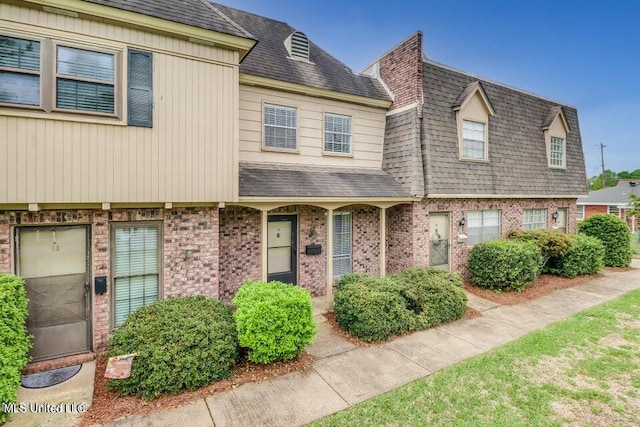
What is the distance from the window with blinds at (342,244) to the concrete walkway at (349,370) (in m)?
1.83

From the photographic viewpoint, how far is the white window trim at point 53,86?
4.70 m

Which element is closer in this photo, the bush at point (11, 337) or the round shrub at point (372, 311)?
the bush at point (11, 337)

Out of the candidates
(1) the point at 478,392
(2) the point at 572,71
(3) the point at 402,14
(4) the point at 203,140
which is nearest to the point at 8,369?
(4) the point at 203,140

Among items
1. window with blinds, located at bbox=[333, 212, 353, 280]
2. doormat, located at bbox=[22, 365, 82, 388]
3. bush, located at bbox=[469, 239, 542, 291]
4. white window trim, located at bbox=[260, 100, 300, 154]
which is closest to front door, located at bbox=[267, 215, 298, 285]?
window with blinds, located at bbox=[333, 212, 353, 280]

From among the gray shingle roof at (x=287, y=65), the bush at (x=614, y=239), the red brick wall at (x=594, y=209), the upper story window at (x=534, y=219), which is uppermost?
the gray shingle roof at (x=287, y=65)

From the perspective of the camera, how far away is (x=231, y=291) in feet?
25.7

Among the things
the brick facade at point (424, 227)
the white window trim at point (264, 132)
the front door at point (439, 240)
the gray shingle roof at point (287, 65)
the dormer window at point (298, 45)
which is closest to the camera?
the white window trim at point (264, 132)

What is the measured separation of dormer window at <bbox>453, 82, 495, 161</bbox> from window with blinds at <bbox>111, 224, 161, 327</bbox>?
8.94 m

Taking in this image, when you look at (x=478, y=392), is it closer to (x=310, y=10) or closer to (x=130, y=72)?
(x=130, y=72)

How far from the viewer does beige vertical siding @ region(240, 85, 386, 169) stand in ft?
26.6

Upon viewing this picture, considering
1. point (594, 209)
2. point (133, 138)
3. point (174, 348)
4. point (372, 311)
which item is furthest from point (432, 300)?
point (594, 209)

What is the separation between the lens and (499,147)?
36.7 ft

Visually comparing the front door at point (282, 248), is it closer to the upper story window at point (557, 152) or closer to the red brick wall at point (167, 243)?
the red brick wall at point (167, 243)

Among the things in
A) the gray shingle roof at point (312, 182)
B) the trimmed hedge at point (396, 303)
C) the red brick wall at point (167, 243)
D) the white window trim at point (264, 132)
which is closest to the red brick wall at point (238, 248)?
the gray shingle roof at point (312, 182)
